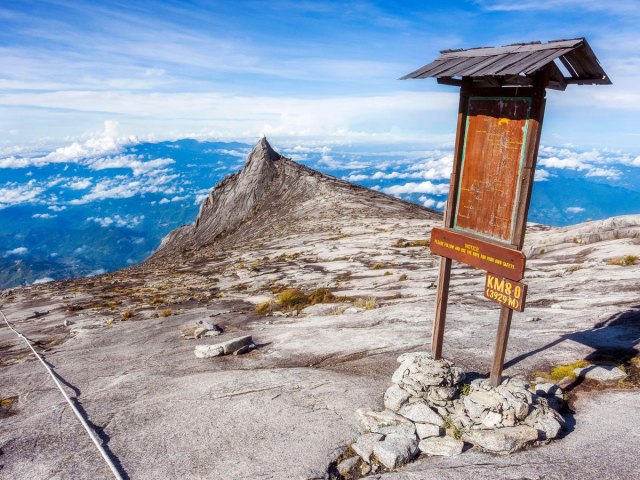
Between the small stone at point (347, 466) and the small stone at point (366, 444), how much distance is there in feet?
0.59

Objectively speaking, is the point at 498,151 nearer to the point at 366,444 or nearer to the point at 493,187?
the point at 493,187

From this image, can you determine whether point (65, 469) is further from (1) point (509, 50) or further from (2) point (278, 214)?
(2) point (278, 214)

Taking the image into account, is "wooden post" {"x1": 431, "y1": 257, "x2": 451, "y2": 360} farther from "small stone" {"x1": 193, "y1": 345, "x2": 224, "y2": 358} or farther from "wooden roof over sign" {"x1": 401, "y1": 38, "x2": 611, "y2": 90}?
"small stone" {"x1": 193, "y1": 345, "x2": 224, "y2": 358}

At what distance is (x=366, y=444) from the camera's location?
380 inches

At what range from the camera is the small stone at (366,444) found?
9.40 m

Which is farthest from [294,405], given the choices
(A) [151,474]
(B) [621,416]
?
(B) [621,416]

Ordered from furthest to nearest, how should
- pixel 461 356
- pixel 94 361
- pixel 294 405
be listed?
pixel 94 361 < pixel 461 356 < pixel 294 405

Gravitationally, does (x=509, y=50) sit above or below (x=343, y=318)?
above

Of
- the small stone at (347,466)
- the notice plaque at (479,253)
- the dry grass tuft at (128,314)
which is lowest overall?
the dry grass tuft at (128,314)

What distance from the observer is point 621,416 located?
33.7ft

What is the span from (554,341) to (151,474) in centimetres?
1288

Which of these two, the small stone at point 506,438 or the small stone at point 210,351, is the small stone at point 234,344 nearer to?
the small stone at point 210,351

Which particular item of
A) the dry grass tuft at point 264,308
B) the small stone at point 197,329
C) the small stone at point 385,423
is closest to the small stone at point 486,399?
the small stone at point 385,423

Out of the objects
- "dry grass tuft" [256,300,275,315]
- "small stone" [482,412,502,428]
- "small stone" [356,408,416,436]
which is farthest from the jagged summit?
"small stone" [482,412,502,428]
